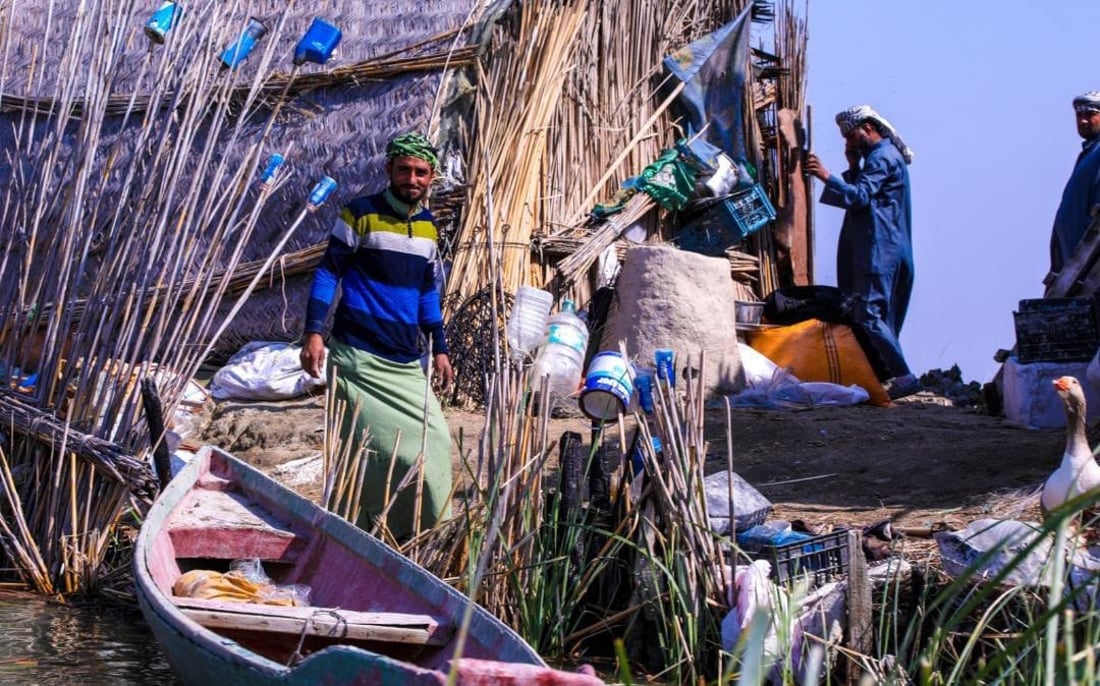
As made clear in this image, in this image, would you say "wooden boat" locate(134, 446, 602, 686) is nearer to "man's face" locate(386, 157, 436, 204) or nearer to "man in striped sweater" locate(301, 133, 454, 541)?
"man in striped sweater" locate(301, 133, 454, 541)

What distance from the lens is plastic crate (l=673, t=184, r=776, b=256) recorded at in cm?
864

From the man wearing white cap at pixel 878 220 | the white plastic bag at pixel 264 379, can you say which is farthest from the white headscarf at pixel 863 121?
the white plastic bag at pixel 264 379

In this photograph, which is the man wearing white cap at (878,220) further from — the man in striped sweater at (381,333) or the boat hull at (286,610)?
the boat hull at (286,610)

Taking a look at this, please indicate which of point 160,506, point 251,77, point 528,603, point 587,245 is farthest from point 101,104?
point 587,245

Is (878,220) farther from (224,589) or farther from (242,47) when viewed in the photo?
(224,589)

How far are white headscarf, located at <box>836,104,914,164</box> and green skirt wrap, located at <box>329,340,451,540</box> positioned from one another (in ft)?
13.4

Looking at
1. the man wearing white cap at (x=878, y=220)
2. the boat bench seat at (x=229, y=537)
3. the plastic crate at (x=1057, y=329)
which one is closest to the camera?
the boat bench seat at (x=229, y=537)

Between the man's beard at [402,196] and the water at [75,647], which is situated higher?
the man's beard at [402,196]

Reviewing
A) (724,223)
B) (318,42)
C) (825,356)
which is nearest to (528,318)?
(825,356)

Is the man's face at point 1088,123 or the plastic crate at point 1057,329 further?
the man's face at point 1088,123

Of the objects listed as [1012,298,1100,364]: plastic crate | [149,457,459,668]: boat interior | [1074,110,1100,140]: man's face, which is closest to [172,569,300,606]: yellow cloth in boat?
[149,457,459,668]: boat interior

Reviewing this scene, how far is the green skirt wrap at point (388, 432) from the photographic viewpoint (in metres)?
4.29

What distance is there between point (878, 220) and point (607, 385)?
158 inches

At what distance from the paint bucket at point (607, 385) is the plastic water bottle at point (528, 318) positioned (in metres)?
2.85
